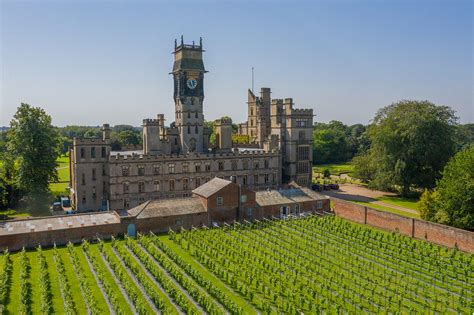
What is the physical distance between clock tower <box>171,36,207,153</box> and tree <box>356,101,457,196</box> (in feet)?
86.5

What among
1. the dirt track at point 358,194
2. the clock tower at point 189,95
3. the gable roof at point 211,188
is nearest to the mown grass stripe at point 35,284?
the gable roof at point 211,188

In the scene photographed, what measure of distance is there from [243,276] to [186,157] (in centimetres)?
2565

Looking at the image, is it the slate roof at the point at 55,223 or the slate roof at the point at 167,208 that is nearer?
the slate roof at the point at 55,223

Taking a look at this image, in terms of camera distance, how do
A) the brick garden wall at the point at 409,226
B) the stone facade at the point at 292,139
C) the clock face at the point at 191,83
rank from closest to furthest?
the brick garden wall at the point at 409,226 < the clock face at the point at 191,83 < the stone facade at the point at 292,139

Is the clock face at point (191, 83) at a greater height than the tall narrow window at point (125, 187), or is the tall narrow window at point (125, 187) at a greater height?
the clock face at point (191, 83)

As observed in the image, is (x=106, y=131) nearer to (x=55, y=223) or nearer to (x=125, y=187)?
(x=125, y=187)

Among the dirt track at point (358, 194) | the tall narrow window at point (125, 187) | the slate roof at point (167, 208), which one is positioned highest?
the tall narrow window at point (125, 187)

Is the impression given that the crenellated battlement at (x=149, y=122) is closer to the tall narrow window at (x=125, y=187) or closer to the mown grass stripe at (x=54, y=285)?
the tall narrow window at (x=125, y=187)

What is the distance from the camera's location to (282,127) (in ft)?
199

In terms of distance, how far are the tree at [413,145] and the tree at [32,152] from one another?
44389mm

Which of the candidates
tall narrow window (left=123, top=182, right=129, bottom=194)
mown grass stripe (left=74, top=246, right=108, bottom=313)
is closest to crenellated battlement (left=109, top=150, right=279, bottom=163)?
tall narrow window (left=123, top=182, right=129, bottom=194)

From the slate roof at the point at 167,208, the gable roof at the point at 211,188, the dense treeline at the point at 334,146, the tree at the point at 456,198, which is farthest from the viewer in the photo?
the dense treeline at the point at 334,146

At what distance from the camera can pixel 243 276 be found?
1128 inches

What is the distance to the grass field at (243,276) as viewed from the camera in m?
24.1
